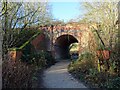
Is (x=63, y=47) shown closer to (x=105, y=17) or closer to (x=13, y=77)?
(x=105, y=17)

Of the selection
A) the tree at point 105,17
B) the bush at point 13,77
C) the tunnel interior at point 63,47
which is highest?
the tree at point 105,17

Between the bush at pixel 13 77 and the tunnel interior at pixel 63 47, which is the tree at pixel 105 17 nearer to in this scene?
the bush at pixel 13 77

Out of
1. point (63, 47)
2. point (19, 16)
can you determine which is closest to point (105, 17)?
point (19, 16)

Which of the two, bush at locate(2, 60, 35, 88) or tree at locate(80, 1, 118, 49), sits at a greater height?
tree at locate(80, 1, 118, 49)

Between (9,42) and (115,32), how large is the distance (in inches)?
236

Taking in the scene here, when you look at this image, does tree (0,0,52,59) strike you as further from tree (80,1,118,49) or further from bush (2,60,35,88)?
bush (2,60,35,88)

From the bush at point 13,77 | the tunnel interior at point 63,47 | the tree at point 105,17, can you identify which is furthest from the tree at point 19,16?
the tunnel interior at point 63,47

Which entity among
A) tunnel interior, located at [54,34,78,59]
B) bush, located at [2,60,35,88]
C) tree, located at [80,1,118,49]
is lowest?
tunnel interior, located at [54,34,78,59]

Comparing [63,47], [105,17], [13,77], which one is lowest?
[63,47]

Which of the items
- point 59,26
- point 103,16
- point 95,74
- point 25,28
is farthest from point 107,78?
point 59,26

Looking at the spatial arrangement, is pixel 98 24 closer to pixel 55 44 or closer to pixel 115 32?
pixel 115 32

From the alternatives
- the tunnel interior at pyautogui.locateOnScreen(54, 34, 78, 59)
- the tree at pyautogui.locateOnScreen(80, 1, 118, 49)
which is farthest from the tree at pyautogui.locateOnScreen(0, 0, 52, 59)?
the tunnel interior at pyautogui.locateOnScreen(54, 34, 78, 59)

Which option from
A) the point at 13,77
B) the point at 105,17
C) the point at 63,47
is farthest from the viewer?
the point at 63,47

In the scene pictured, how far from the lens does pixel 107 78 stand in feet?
30.8
